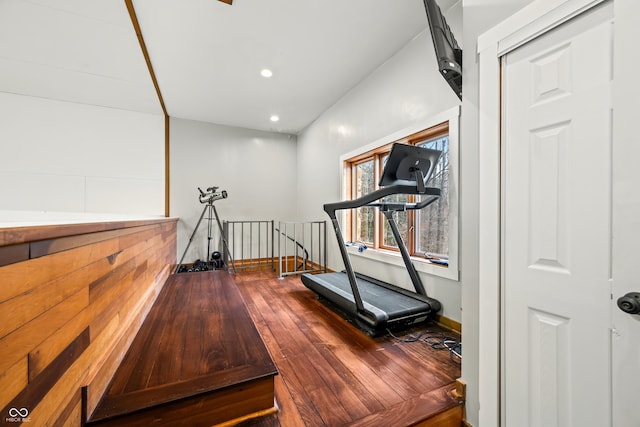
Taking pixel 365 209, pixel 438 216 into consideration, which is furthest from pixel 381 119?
pixel 438 216

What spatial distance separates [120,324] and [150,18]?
101 inches

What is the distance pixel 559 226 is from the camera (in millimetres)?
916

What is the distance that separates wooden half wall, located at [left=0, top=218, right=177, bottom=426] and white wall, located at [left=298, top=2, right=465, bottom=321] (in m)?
2.33

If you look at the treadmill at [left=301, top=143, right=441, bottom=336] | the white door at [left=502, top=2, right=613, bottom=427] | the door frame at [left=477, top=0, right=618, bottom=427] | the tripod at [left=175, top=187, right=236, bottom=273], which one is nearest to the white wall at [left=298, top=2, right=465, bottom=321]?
the treadmill at [left=301, top=143, right=441, bottom=336]

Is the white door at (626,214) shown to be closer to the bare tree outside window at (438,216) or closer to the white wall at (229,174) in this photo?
the bare tree outside window at (438,216)

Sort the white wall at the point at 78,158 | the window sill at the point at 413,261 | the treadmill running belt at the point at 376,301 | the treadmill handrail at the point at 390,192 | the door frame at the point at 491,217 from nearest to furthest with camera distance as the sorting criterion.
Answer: the door frame at the point at 491,217, the treadmill handrail at the point at 390,192, the treadmill running belt at the point at 376,301, the window sill at the point at 413,261, the white wall at the point at 78,158

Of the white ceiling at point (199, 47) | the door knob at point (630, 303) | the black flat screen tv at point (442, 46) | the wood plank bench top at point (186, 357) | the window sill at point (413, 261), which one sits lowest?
the wood plank bench top at point (186, 357)

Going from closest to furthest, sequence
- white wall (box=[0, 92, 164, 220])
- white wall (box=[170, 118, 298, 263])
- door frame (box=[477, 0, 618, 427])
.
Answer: door frame (box=[477, 0, 618, 427]), white wall (box=[0, 92, 164, 220]), white wall (box=[170, 118, 298, 263])

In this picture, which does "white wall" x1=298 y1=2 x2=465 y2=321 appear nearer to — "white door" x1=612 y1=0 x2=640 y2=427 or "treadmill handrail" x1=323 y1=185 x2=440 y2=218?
"treadmill handrail" x1=323 y1=185 x2=440 y2=218

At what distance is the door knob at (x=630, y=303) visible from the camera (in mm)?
715

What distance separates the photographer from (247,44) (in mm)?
A: 2600

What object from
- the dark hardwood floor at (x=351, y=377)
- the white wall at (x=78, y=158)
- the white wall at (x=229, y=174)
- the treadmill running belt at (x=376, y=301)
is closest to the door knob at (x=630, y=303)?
the dark hardwood floor at (x=351, y=377)

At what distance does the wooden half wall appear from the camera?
0.60 m

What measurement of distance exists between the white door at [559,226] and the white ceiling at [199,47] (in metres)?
1.69
